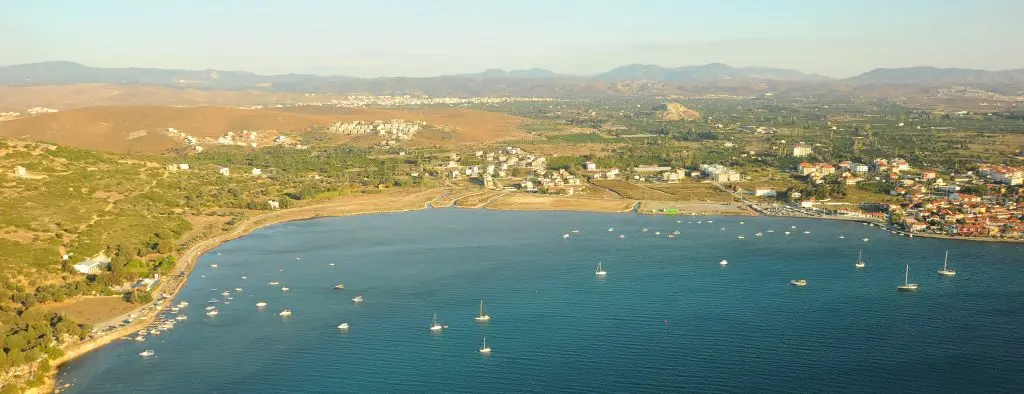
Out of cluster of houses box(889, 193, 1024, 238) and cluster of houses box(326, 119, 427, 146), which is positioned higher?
cluster of houses box(326, 119, 427, 146)

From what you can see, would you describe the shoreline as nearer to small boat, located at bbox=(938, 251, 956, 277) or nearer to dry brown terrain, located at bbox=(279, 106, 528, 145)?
small boat, located at bbox=(938, 251, 956, 277)

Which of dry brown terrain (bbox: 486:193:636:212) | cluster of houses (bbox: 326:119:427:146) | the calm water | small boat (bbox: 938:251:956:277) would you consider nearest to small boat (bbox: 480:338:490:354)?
→ the calm water

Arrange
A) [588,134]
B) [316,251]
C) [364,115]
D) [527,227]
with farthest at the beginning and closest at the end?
[364,115]
[588,134]
[527,227]
[316,251]

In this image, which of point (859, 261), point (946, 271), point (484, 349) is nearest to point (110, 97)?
point (859, 261)

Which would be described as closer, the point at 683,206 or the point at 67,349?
the point at 67,349

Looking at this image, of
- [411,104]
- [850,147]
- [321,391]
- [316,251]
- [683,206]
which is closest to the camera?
[321,391]

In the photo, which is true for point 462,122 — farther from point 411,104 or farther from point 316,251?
point 316,251

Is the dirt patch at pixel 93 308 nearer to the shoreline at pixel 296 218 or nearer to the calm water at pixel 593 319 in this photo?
the shoreline at pixel 296 218

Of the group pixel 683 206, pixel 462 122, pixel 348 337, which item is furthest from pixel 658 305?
pixel 462 122
